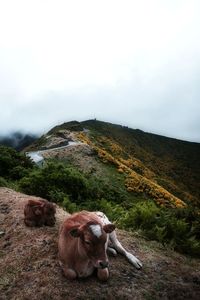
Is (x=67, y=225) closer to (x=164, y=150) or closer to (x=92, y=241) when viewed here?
(x=92, y=241)

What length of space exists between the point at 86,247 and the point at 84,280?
1025mm

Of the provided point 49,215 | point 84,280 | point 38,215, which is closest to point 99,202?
point 49,215

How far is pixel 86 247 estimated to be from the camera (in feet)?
26.9

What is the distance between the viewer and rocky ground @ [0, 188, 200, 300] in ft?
28.8

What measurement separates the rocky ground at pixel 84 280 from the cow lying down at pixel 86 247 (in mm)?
184

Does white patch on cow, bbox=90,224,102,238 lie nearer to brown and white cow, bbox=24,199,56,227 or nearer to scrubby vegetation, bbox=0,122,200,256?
brown and white cow, bbox=24,199,56,227

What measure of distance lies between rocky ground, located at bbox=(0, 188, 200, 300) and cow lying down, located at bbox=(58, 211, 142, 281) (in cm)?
18

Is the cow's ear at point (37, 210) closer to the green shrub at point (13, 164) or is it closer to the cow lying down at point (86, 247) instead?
the cow lying down at point (86, 247)

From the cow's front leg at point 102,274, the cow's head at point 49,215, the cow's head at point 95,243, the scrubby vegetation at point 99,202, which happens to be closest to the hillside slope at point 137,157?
the scrubby vegetation at point 99,202

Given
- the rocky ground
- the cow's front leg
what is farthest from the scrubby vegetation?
the cow's front leg

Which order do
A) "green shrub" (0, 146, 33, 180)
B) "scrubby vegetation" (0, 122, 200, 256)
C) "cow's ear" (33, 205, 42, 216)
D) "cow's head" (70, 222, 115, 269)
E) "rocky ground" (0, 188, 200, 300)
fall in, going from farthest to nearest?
"green shrub" (0, 146, 33, 180)
"scrubby vegetation" (0, 122, 200, 256)
"cow's ear" (33, 205, 42, 216)
"rocky ground" (0, 188, 200, 300)
"cow's head" (70, 222, 115, 269)

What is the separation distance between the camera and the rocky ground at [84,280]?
877 cm

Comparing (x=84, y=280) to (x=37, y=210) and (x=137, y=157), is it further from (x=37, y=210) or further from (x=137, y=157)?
(x=137, y=157)

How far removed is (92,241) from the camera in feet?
26.4
